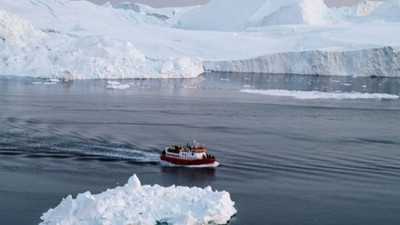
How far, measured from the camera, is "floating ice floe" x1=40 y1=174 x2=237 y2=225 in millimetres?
12469

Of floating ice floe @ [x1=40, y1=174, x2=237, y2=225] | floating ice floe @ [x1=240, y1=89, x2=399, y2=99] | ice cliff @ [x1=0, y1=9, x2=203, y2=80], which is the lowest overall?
floating ice floe @ [x1=40, y1=174, x2=237, y2=225]

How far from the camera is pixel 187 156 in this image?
63.4 feet

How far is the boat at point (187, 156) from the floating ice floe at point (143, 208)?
Result: 4.80 m

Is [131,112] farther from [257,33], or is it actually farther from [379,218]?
[257,33]

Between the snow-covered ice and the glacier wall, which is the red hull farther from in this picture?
the glacier wall

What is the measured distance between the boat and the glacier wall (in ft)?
151

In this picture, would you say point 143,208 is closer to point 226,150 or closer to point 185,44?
point 226,150

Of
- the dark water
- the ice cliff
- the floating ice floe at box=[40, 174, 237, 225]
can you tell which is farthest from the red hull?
the ice cliff

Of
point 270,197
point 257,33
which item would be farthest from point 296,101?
point 257,33

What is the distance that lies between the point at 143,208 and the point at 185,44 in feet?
195

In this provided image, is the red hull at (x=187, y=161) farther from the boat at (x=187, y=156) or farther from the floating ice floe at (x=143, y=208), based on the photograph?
the floating ice floe at (x=143, y=208)

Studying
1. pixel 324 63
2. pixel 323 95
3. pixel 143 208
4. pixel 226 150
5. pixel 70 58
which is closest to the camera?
pixel 143 208

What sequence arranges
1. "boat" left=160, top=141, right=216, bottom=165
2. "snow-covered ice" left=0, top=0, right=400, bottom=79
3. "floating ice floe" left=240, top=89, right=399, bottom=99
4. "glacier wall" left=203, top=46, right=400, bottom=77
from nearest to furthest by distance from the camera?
"boat" left=160, top=141, right=216, bottom=165, "floating ice floe" left=240, top=89, right=399, bottom=99, "snow-covered ice" left=0, top=0, right=400, bottom=79, "glacier wall" left=203, top=46, right=400, bottom=77

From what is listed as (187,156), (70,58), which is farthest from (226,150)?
(70,58)
